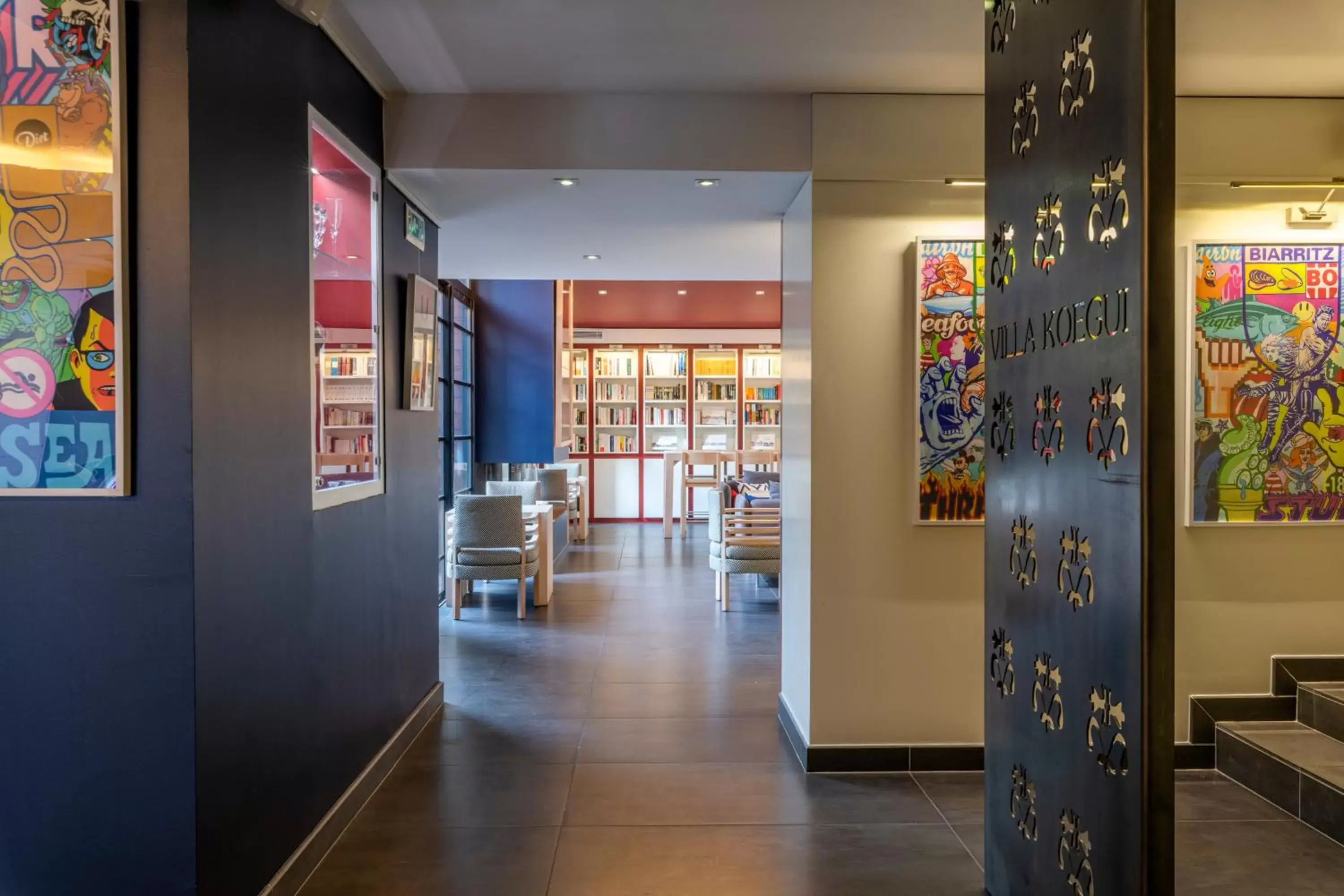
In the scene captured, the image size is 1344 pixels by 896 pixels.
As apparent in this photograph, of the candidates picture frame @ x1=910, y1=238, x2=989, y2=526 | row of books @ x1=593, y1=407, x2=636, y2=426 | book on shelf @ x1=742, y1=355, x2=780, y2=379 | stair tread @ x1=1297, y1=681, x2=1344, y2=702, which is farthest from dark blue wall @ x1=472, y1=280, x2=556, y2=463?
stair tread @ x1=1297, y1=681, x2=1344, y2=702

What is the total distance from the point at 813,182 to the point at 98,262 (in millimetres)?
2679

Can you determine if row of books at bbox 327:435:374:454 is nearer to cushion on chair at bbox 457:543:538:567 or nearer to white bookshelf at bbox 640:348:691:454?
cushion on chair at bbox 457:543:538:567

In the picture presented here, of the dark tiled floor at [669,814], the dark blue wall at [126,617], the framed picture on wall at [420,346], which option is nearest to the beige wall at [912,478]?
the dark tiled floor at [669,814]

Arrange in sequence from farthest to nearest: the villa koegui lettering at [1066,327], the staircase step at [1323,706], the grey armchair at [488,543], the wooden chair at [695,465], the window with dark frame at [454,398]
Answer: the wooden chair at [695,465], the window with dark frame at [454,398], the grey armchair at [488,543], the staircase step at [1323,706], the villa koegui lettering at [1066,327]

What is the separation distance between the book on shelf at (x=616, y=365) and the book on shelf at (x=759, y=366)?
176 centimetres

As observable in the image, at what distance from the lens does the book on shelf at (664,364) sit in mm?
13297

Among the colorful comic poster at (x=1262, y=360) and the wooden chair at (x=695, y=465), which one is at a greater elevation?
the colorful comic poster at (x=1262, y=360)

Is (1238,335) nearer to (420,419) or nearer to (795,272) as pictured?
(795,272)

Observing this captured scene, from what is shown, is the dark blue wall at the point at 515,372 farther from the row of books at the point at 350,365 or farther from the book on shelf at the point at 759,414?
the row of books at the point at 350,365

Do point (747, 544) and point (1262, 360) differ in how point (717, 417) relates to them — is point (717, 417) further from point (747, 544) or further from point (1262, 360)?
point (1262, 360)

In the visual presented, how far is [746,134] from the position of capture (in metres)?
3.70

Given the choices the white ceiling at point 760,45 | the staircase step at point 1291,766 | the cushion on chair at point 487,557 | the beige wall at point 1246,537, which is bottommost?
the staircase step at point 1291,766

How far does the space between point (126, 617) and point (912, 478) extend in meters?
2.92

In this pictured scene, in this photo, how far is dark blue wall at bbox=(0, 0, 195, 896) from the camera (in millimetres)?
2094
